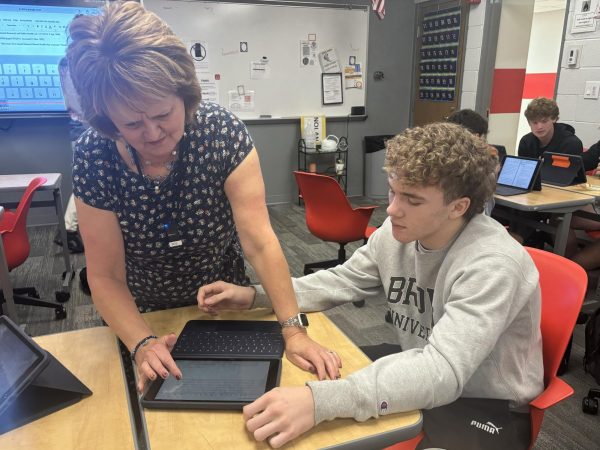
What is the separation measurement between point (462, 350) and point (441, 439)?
0.28 m

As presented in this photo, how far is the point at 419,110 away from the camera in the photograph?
5906 millimetres

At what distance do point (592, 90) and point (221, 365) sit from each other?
4278 mm

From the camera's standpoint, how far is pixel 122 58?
35.5 inches

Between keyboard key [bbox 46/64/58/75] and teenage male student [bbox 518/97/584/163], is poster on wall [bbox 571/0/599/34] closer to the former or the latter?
teenage male student [bbox 518/97/584/163]

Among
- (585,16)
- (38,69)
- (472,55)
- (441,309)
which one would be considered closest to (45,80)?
(38,69)

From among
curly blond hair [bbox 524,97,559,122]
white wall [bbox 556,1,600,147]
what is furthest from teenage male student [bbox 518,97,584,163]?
white wall [bbox 556,1,600,147]

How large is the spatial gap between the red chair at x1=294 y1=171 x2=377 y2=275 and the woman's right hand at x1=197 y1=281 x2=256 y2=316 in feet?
5.20

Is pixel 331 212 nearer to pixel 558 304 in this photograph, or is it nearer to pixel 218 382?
pixel 558 304

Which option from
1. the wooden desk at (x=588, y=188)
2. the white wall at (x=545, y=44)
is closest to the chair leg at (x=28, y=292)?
the wooden desk at (x=588, y=188)

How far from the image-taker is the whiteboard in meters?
4.82

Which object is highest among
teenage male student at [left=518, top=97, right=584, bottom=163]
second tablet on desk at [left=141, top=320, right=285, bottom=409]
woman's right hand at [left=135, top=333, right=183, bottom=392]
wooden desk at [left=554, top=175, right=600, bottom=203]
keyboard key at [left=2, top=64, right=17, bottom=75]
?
keyboard key at [left=2, top=64, right=17, bottom=75]

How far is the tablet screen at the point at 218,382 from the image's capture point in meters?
0.89

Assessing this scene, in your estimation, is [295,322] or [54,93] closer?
[295,322]

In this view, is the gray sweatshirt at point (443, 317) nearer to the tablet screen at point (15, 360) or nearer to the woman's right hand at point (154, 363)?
the woman's right hand at point (154, 363)
